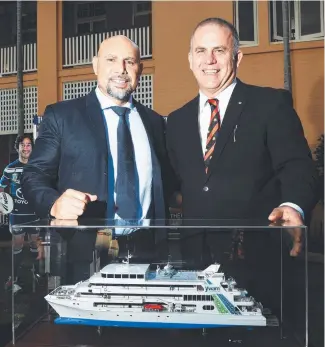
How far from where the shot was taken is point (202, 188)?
1243mm

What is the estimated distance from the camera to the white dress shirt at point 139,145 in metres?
1.29

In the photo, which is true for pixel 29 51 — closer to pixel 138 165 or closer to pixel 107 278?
pixel 138 165

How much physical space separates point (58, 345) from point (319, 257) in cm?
63

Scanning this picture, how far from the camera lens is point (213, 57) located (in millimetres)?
1254

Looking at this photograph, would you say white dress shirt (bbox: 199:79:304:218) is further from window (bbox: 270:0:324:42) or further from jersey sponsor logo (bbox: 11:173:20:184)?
window (bbox: 270:0:324:42)

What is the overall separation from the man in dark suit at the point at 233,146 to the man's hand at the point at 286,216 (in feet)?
0.56

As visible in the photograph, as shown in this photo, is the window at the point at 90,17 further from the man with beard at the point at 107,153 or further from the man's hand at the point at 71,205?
the man's hand at the point at 71,205

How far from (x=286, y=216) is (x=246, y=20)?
2.15m

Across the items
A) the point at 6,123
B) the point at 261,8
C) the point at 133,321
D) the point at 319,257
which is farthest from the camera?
the point at 261,8

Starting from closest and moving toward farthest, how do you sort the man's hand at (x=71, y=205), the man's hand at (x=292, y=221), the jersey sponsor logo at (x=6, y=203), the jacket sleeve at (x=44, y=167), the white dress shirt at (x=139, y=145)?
the man's hand at (x=292, y=221) → the man's hand at (x=71, y=205) → the jacket sleeve at (x=44, y=167) → the white dress shirt at (x=139, y=145) → the jersey sponsor logo at (x=6, y=203)

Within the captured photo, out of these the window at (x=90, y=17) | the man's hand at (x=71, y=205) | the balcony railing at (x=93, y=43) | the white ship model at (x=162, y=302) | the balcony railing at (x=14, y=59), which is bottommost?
the white ship model at (x=162, y=302)

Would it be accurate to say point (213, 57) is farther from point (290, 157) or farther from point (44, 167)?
point (44, 167)

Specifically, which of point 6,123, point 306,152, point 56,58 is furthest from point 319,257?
point 56,58

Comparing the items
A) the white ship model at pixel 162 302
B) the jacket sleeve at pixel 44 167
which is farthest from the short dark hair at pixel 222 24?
the white ship model at pixel 162 302
